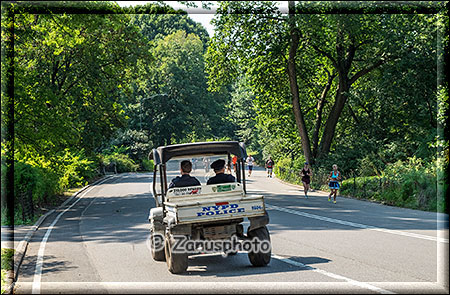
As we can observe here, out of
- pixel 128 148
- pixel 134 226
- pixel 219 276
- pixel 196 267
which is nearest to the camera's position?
pixel 219 276

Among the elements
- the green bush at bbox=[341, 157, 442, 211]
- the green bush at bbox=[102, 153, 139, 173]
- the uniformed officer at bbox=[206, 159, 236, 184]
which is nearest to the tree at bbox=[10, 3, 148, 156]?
the uniformed officer at bbox=[206, 159, 236, 184]

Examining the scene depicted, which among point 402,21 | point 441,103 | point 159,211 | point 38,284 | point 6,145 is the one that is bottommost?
point 38,284

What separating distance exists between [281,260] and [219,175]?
1952 millimetres

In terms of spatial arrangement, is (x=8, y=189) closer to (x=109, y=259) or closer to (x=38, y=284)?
(x=109, y=259)

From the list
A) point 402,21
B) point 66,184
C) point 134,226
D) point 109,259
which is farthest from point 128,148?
point 109,259

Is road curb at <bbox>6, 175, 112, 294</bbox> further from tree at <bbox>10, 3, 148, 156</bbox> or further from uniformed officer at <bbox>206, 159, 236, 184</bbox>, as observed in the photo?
uniformed officer at <bbox>206, 159, 236, 184</bbox>

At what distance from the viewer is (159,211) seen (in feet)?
36.9

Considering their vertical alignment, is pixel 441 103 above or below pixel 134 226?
above

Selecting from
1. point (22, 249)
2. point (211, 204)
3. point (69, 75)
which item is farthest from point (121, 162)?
point (211, 204)

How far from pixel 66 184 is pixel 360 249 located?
25.7m

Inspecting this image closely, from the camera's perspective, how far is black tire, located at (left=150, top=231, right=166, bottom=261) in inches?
440

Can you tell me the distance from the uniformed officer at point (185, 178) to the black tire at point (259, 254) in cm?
144

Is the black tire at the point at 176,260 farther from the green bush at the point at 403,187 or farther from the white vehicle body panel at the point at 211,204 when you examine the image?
the green bush at the point at 403,187

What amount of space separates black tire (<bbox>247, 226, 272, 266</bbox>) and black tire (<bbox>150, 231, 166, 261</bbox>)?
182 centimetres
